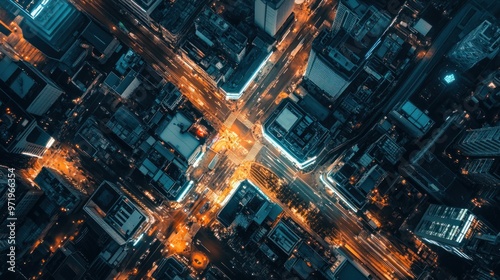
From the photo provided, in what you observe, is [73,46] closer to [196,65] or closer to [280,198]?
[196,65]

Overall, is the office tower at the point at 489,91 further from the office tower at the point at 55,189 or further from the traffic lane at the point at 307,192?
the office tower at the point at 55,189

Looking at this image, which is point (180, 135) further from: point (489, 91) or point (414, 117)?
point (489, 91)

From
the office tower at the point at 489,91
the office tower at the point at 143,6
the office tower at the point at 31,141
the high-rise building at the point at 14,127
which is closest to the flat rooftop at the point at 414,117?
the office tower at the point at 489,91

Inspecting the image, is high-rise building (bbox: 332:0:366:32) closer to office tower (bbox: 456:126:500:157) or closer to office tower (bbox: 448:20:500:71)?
office tower (bbox: 448:20:500:71)

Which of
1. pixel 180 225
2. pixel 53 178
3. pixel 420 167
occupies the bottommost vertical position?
pixel 53 178

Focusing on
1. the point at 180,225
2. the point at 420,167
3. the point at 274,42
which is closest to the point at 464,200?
the point at 420,167

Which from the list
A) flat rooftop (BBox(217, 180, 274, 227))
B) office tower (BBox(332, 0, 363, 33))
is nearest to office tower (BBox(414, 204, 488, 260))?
flat rooftop (BBox(217, 180, 274, 227))

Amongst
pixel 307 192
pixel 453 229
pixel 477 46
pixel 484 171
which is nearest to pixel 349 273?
pixel 307 192
